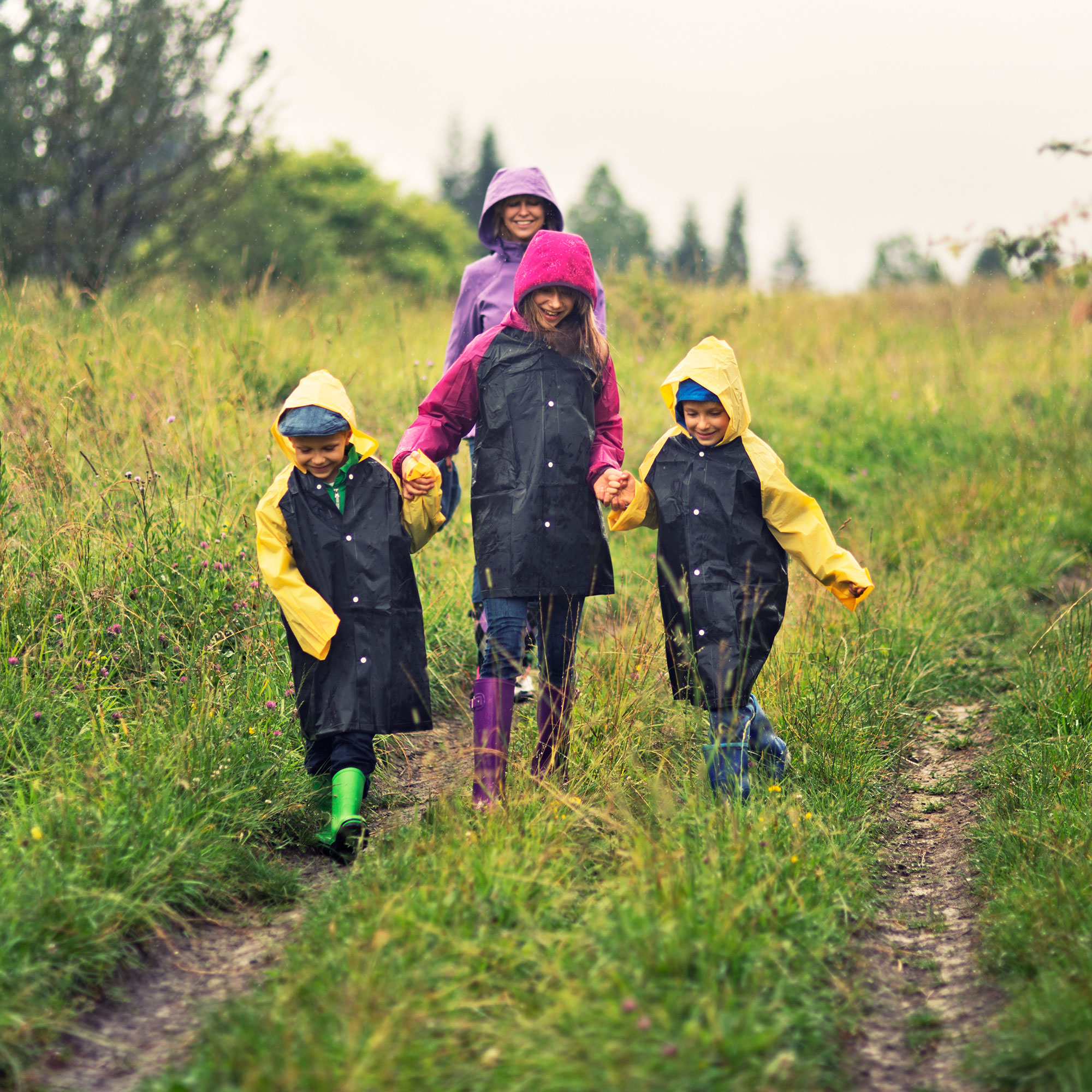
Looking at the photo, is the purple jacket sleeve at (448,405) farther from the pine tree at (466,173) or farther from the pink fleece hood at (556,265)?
the pine tree at (466,173)

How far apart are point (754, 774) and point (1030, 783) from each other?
952 mm

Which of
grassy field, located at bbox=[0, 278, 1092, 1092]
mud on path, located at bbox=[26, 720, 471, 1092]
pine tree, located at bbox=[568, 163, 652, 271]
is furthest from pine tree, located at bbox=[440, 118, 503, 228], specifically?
mud on path, located at bbox=[26, 720, 471, 1092]

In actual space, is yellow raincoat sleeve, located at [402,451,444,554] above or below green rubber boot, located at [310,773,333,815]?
above

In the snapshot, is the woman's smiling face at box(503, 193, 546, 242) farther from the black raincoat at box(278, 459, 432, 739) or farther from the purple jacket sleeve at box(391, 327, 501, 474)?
the black raincoat at box(278, 459, 432, 739)

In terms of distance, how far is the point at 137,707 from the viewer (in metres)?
3.55

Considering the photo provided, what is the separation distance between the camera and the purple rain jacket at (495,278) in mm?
4492

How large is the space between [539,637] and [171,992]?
157 cm

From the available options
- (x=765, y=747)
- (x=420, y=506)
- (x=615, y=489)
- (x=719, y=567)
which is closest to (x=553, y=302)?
(x=615, y=489)

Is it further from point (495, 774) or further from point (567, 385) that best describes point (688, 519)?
point (495, 774)

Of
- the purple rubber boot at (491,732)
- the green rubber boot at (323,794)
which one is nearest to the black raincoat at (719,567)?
the purple rubber boot at (491,732)

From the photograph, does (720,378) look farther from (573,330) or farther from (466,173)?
(466,173)

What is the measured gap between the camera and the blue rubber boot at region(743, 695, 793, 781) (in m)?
3.66

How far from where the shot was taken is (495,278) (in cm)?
454

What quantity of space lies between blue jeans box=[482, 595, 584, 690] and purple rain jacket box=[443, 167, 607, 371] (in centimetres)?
138
